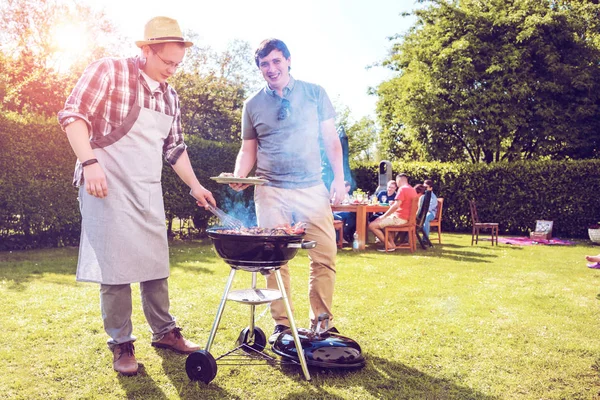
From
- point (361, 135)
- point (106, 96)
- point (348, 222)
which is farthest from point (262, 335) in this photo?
point (361, 135)

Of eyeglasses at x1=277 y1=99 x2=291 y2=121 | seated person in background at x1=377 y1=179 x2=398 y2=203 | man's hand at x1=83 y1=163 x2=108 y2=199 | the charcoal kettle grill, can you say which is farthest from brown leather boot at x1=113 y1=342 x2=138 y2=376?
seated person in background at x1=377 y1=179 x2=398 y2=203

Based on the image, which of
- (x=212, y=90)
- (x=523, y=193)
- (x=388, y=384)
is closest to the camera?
(x=388, y=384)

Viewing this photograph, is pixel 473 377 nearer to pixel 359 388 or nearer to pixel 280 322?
pixel 359 388

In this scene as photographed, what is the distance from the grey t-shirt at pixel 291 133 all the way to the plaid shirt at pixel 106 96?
77 centimetres

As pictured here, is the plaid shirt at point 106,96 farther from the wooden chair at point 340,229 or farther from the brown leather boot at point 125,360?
the wooden chair at point 340,229

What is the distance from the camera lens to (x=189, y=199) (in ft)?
35.4

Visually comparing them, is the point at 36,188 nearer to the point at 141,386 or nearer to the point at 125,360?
the point at 125,360

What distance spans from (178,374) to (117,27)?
69.7ft

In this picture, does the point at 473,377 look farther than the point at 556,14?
No

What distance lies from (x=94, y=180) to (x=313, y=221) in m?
1.50

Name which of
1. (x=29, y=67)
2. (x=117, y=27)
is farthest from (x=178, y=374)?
(x=117, y=27)

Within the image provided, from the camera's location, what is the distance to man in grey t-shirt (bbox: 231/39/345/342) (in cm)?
347

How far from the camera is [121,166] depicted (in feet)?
9.59

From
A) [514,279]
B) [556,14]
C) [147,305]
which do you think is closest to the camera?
[147,305]
